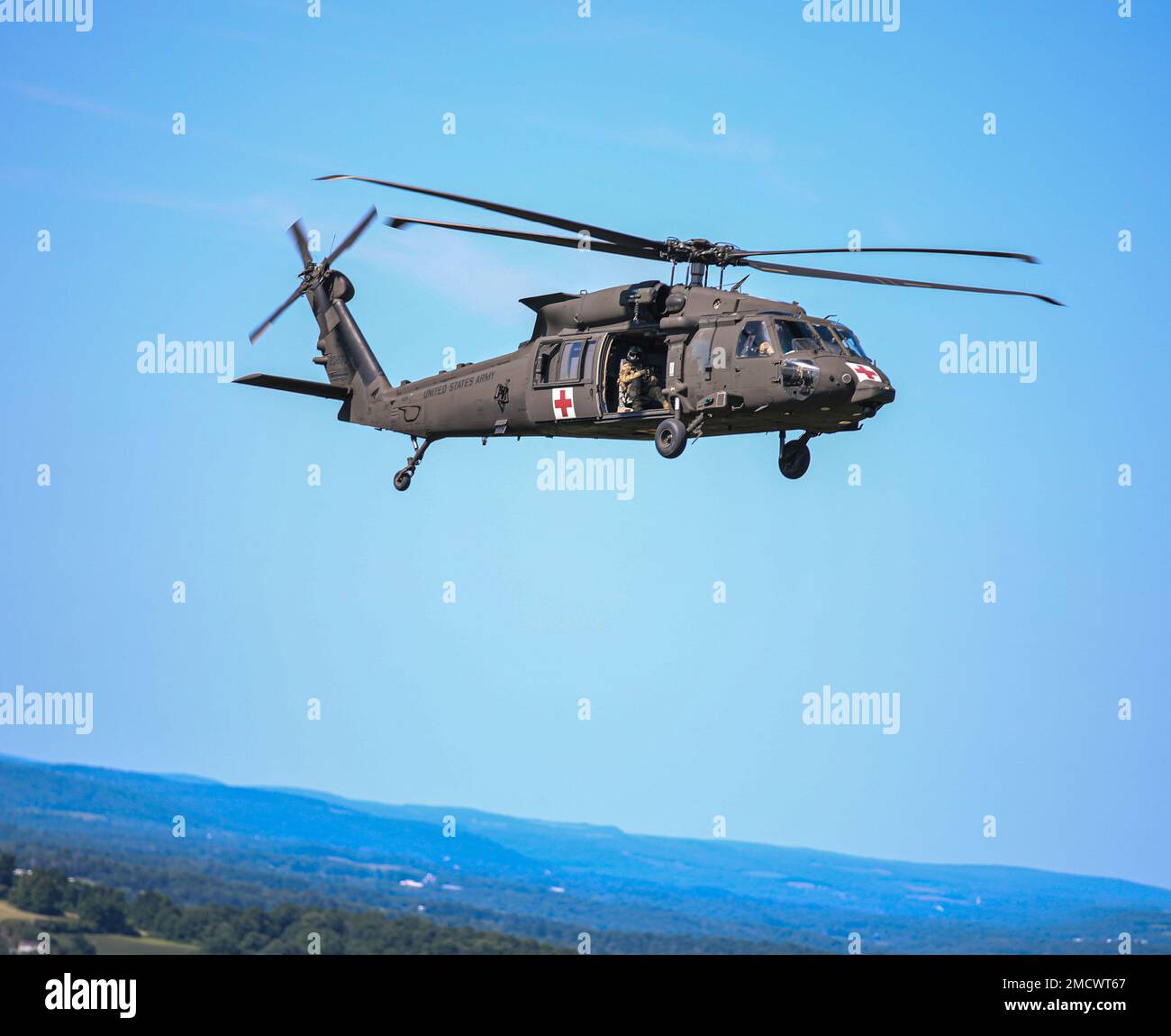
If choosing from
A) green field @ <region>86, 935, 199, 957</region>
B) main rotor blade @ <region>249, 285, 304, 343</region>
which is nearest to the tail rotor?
main rotor blade @ <region>249, 285, 304, 343</region>

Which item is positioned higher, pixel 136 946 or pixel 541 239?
pixel 541 239

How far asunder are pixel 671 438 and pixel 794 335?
281cm

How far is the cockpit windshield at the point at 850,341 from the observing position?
29438mm

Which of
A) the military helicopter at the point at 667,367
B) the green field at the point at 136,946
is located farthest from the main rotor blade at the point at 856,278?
the green field at the point at 136,946

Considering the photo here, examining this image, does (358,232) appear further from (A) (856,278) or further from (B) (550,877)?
(B) (550,877)

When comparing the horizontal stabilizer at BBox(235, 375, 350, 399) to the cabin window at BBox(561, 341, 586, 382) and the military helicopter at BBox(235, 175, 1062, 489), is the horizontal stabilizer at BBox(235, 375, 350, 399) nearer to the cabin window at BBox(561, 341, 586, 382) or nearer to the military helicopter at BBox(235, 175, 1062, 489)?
the military helicopter at BBox(235, 175, 1062, 489)

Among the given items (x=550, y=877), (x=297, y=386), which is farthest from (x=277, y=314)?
(x=550, y=877)

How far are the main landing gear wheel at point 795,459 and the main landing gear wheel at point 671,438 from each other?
8.53ft

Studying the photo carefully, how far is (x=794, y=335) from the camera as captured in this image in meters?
29.2

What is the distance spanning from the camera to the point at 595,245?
30.2 metres

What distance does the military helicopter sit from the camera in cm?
2855
